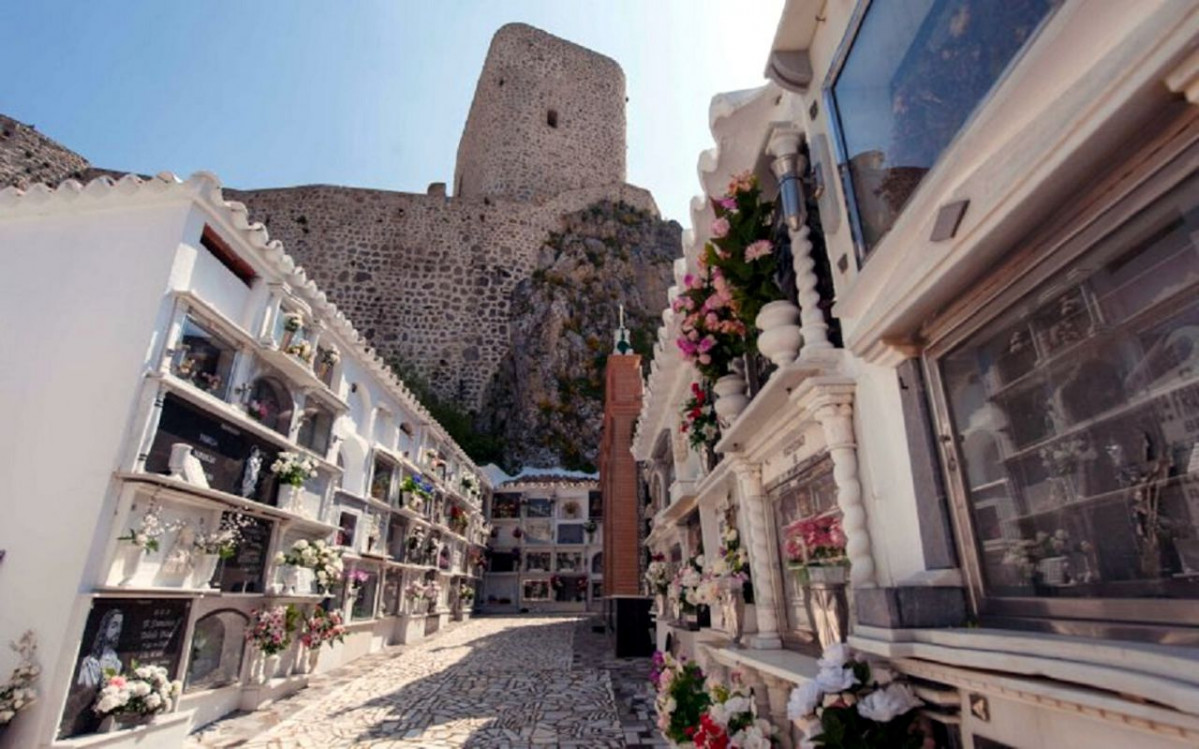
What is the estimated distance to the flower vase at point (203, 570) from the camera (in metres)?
7.61

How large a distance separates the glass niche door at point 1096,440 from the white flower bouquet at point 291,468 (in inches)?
379

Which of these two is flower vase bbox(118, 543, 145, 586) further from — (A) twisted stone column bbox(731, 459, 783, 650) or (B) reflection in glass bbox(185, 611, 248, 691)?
(A) twisted stone column bbox(731, 459, 783, 650)

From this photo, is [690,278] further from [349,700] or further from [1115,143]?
[349,700]

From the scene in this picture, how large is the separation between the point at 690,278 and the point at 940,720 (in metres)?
4.23

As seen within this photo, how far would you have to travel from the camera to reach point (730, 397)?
5930 millimetres

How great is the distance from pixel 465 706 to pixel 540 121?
1411 inches

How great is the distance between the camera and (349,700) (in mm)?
9383

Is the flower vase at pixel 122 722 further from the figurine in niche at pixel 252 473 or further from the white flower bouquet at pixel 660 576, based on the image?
the white flower bouquet at pixel 660 576

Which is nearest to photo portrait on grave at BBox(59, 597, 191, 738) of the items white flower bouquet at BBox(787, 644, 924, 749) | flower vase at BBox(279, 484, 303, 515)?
flower vase at BBox(279, 484, 303, 515)

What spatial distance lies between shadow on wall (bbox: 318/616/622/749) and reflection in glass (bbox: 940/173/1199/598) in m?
6.38

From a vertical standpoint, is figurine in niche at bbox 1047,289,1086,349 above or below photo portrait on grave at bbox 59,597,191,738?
above

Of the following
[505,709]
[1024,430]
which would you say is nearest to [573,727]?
[505,709]

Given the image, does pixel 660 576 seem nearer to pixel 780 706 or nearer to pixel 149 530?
pixel 780 706

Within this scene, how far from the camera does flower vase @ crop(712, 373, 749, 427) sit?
5891mm
